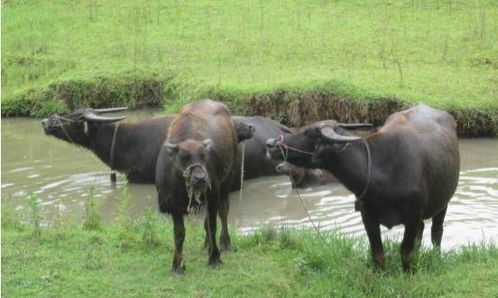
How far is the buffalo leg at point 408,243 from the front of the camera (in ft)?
19.2

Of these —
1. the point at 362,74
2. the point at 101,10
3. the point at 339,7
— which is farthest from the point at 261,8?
the point at 362,74

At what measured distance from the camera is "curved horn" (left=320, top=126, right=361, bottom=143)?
5645mm

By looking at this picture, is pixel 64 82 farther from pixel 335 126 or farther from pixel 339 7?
pixel 335 126

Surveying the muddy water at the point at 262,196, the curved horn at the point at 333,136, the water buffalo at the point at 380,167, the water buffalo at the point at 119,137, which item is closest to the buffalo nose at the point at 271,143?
the water buffalo at the point at 380,167

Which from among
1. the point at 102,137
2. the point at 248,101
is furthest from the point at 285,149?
the point at 248,101

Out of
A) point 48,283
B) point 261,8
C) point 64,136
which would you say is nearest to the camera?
point 48,283

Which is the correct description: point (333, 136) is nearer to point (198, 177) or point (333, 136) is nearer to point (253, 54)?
point (198, 177)

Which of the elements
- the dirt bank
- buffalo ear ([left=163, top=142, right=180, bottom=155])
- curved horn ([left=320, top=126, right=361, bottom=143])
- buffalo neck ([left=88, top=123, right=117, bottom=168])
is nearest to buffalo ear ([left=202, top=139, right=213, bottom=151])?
buffalo ear ([left=163, top=142, right=180, bottom=155])

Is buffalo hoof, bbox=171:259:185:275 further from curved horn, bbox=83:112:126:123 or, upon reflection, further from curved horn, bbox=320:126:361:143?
curved horn, bbox=83:112:126:123

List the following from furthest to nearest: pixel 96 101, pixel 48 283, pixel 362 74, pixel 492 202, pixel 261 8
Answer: pixel 261 8
pixel 96 101
pixel 362 74
pixel 492 202
pixel 48 283

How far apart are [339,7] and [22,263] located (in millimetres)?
11808

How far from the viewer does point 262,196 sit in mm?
9375

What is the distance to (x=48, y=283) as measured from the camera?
5.80 metres

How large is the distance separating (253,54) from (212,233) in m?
8.60
